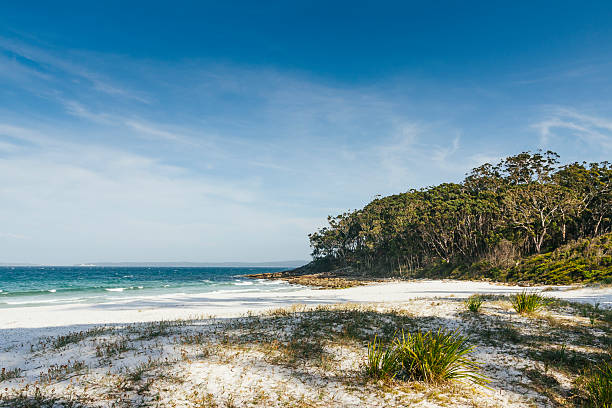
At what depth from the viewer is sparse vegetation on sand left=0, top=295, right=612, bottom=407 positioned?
625cm

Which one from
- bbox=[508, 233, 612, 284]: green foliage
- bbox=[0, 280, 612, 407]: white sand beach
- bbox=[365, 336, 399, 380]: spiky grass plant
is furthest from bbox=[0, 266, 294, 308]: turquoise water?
bbox=[365, 336, 399, 380]: spiky grass plant

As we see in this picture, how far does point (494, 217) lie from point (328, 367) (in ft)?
166

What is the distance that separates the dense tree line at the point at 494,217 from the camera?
42188mm

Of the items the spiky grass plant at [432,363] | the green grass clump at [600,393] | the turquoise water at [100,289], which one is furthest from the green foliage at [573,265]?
the turquoise water at [100,289]

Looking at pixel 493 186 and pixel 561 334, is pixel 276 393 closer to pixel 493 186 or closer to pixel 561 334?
pixel 561 334

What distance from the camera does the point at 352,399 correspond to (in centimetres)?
620

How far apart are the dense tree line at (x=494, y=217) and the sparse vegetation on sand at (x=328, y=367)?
35.3 metres

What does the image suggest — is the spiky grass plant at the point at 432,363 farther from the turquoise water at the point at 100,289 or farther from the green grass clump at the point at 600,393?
the turquoise water at the point at 100,289

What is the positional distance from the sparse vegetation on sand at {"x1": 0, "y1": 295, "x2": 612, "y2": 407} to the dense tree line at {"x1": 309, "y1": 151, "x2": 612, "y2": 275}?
35322mm

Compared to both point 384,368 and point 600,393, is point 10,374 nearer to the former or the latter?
point 384,368

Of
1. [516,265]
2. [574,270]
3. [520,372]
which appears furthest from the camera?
[516,265]

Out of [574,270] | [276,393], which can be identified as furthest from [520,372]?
[574,270]

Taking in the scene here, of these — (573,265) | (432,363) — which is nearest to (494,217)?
(573,265)

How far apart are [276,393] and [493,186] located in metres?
56.7
